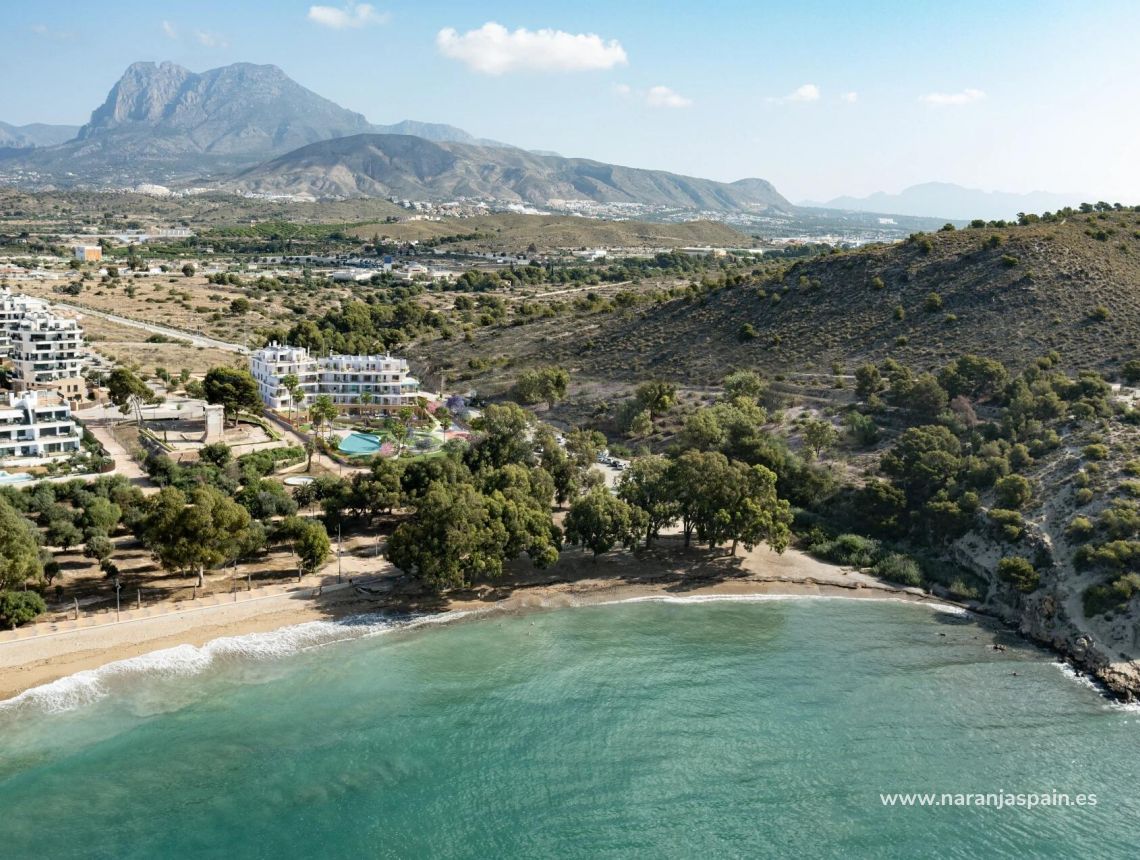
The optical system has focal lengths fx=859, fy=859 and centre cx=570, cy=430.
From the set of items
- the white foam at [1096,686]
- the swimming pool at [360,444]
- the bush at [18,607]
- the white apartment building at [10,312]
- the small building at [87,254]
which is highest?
the small building at [87,254]

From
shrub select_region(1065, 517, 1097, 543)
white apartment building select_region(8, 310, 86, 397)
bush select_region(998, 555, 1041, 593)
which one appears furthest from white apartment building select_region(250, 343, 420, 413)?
shrub select_region(1065, 517, 1097, 543)

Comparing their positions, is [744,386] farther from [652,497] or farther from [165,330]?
[165,330]

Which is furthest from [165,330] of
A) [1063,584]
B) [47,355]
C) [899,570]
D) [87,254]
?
[1063,584]

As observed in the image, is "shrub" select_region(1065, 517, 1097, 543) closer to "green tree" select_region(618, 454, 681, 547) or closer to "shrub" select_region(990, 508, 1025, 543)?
"shrub" select_region(990, 508, 1025, 543)

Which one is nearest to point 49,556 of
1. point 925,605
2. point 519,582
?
point 519,582

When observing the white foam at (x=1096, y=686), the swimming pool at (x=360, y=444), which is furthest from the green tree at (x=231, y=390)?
the white foam at (x=1096, y=686)

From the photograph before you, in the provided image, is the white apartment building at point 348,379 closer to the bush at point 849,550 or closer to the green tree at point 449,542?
the green tree at point 449,542
